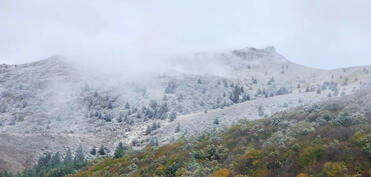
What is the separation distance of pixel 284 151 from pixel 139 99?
202ft

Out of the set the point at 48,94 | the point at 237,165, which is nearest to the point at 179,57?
the point at 48,94

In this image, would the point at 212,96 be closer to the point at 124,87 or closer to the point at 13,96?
the point at 124,87

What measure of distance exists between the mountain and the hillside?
1939 centimetres

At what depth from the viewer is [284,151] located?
14.3 metres

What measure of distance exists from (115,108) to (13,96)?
91.8 feet

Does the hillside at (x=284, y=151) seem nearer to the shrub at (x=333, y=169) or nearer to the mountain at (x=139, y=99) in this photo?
the shrub at (x=333, y=169)

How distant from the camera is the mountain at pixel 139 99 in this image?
4825cm

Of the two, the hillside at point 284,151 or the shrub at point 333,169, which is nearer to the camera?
the shrub at point 333,169

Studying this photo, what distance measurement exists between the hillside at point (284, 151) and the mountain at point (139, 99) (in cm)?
1939

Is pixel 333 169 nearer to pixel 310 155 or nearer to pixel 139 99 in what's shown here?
pixel 310 155

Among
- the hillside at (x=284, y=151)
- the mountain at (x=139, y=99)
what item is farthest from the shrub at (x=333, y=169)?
the mountain at (x=139, y=99)

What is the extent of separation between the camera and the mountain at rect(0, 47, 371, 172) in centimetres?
4825

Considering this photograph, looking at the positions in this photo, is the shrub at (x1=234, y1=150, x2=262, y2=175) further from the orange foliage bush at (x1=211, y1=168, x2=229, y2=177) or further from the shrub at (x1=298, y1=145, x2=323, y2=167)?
the shrub at (x1=298, y1=145, x2=323, y2=167)

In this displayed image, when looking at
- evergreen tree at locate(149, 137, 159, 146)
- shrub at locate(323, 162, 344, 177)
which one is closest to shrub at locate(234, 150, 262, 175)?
shrub at locate(323, 162, 344, 177)
